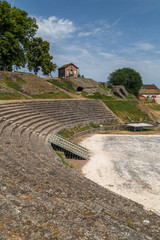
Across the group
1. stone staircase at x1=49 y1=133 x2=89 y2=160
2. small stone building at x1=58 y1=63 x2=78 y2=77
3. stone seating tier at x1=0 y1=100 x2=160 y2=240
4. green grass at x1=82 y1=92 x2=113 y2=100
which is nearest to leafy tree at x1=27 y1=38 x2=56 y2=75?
small stone building at x1=58 y1=63 x2=78 y2=77

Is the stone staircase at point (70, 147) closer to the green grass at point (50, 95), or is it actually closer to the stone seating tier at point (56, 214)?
the stone seating tier at point (56, 214)

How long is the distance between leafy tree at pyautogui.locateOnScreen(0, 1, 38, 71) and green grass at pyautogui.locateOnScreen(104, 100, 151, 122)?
20.6 metres

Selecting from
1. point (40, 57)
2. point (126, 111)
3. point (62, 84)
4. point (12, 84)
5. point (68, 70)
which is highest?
point (40, 57)

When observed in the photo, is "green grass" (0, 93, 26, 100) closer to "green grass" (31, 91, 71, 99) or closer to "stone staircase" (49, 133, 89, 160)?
"green grass" (31, 91, 71, 99)

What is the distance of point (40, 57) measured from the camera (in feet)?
149

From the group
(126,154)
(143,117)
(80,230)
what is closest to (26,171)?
(80,230)

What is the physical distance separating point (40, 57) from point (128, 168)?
42.6 meters

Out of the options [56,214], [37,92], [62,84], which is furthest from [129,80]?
[56,214]

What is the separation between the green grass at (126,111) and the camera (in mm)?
30047

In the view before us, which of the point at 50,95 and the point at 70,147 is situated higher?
the point at 50,95

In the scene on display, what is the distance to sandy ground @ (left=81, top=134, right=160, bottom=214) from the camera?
8.38m

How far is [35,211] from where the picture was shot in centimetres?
350

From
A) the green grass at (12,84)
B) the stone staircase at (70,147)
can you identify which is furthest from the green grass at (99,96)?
the stone staircase at (70,147)

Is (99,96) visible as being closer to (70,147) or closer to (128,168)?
(70,147)
